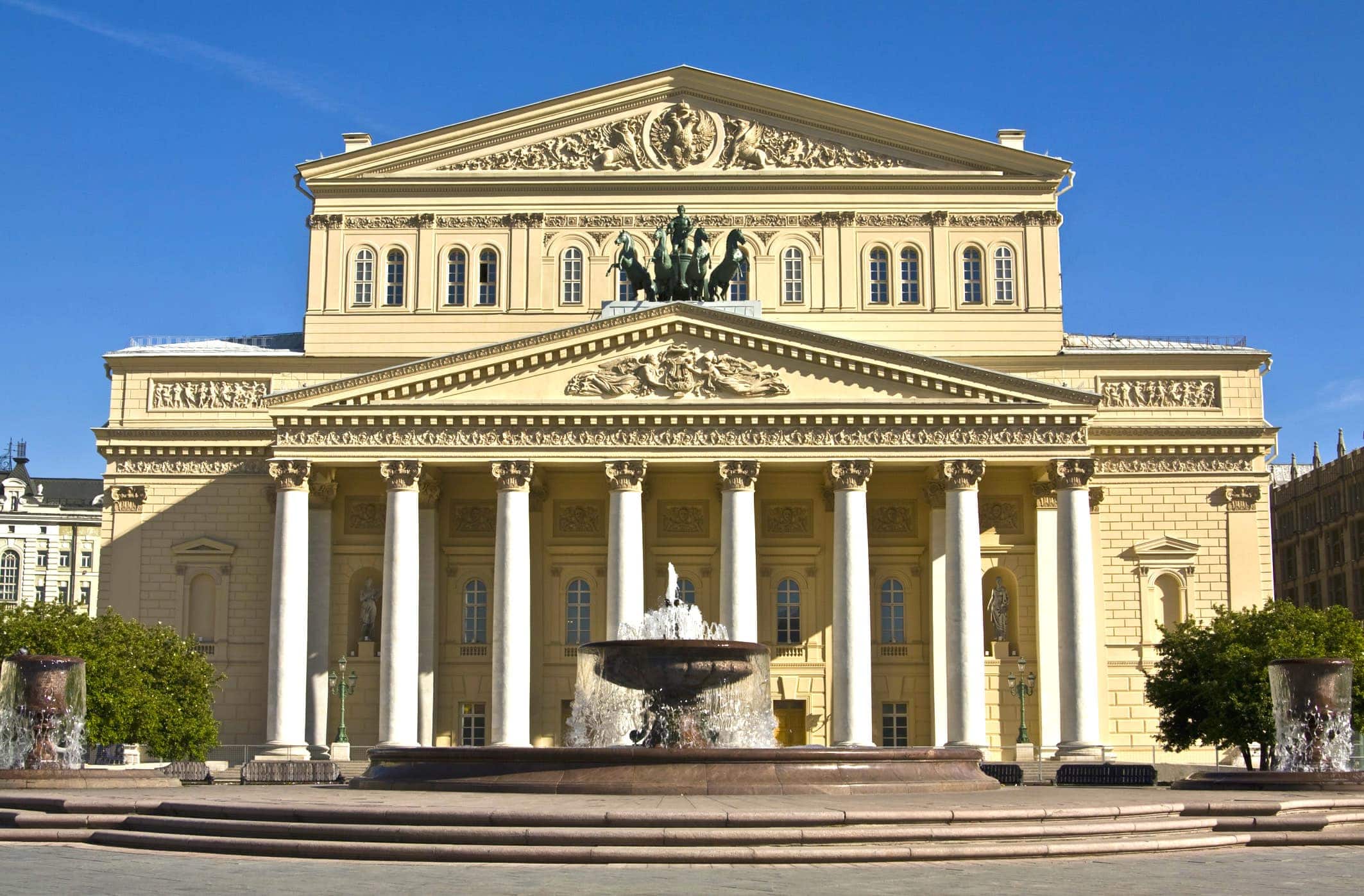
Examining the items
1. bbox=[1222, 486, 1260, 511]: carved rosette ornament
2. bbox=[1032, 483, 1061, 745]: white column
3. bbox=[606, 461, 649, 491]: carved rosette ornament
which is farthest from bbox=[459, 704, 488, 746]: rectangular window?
bbox=[1222, 486, 1260, 511]: carved rosette ornament

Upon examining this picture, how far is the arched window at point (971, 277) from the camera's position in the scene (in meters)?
58.1

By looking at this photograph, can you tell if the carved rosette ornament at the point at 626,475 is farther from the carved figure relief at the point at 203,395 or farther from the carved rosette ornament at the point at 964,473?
the carved figure relief at the point at 203,395

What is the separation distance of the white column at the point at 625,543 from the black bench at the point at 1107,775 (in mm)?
13295

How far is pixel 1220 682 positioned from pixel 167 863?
106 ft

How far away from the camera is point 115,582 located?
5528 centimetres

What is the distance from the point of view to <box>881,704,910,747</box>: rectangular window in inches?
2098

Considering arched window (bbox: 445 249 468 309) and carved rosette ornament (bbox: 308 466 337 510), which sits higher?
arched window (bbox: 445 249 468 309)

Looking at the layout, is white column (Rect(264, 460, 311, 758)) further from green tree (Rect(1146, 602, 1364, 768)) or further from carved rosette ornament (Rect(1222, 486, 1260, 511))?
carved rosette ornament (Rect(1222, 486, 1260, 511))

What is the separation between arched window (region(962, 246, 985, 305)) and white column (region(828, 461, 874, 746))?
11707 mm

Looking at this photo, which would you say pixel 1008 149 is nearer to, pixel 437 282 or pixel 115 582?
pixel 437 282

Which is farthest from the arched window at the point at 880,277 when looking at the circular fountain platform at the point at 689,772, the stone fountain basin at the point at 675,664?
the circular fountain platform at the point at 689,772

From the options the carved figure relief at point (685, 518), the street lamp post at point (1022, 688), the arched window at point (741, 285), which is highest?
the arched window at point (741, 285)

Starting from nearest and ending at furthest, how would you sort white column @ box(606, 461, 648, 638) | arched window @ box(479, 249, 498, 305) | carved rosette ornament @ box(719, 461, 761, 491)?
1. white column @ box(606, 461, 648, 638)
2. carved rosette ornament @ box(719, 461, 761, 491)
3. arched window @ box(479, 249, 498, 305)

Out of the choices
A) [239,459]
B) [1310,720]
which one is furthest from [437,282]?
[1310,720]
